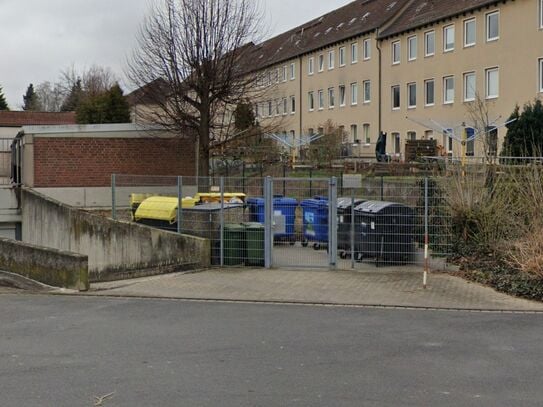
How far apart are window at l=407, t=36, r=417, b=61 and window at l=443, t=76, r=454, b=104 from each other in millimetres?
4197

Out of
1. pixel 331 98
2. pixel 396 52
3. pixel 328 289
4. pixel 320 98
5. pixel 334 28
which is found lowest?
pixel 328 289

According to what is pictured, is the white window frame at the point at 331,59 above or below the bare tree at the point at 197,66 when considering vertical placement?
above

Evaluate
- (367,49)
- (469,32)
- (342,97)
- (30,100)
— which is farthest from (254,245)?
(30,100)

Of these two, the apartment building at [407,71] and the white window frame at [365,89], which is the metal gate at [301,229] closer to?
the apartment building at [407,71]

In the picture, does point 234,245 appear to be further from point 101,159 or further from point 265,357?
point 101,159

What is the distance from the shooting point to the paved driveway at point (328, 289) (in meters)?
11.4

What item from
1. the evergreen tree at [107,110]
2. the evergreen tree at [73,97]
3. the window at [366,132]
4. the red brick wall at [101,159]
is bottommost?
the red brick wall at [101,159]

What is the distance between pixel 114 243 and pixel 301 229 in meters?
4.83

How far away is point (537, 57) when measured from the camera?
34.9 m

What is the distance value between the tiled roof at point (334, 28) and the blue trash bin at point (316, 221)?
30.3 meters

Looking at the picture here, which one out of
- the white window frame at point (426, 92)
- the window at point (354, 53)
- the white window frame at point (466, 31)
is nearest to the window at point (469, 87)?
the white window frame at point (466, 31)

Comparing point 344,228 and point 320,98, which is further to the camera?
point 320,98

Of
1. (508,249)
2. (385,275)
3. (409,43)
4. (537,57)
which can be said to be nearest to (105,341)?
(385,275)

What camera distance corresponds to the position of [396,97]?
4866 centimetres
